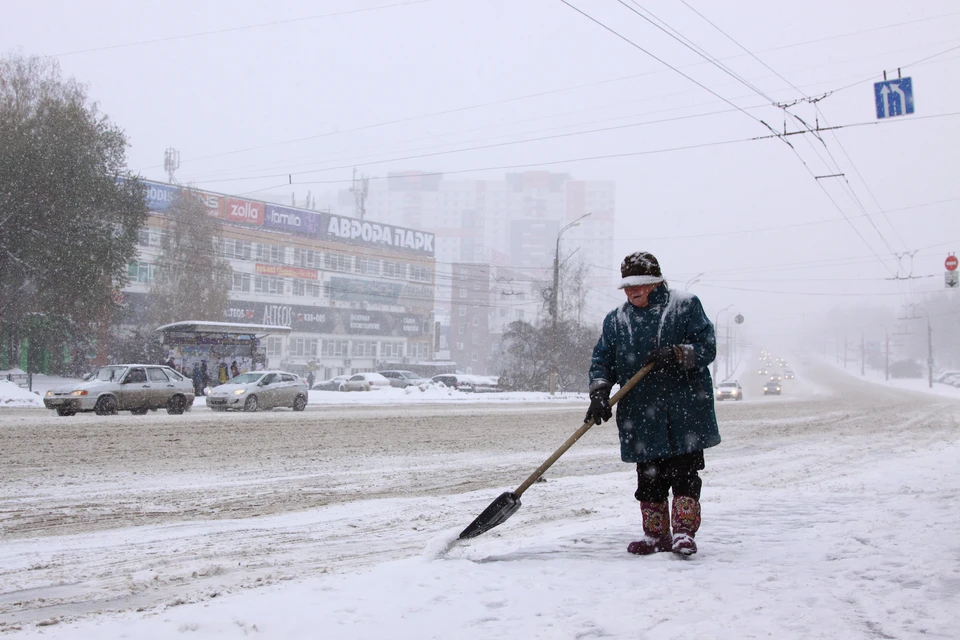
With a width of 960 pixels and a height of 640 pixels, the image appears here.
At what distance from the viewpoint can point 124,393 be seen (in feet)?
71.7

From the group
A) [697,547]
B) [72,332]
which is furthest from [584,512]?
[72,332]

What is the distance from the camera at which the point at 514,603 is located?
3730 millimetres

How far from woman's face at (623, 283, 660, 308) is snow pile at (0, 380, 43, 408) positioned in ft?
82.7

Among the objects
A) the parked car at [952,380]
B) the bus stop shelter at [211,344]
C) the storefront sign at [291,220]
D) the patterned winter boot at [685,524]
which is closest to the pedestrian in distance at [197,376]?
the bus stop shelter at [211,344]

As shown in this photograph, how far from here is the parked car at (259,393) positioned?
2509 cm

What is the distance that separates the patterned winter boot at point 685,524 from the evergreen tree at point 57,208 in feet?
108

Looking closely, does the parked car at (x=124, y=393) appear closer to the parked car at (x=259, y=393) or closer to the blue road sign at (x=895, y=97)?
the parked car at (x=259, y=393)

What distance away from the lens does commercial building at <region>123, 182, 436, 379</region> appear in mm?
76625

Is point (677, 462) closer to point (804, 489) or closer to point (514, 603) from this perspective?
point (514, 603)

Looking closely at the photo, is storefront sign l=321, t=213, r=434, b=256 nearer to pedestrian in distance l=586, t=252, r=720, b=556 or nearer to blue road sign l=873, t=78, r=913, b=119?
blue road sign l=873, t=78, r=913, b=119

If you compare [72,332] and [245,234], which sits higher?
[245,234]

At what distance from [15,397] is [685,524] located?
26.9 metres

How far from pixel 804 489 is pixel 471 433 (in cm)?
858

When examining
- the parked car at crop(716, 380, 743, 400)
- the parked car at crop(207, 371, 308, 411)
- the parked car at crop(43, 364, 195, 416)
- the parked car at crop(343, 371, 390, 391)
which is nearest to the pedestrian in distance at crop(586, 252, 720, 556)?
the parked car at crop(43, 364, 195, 416)
